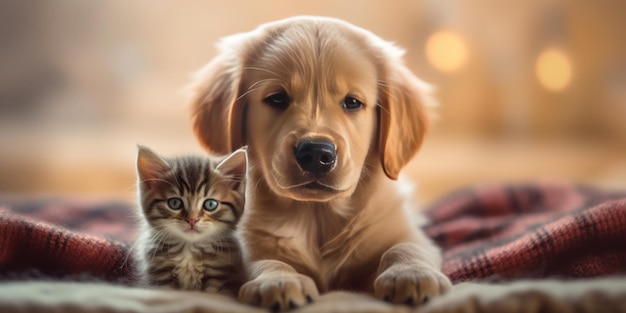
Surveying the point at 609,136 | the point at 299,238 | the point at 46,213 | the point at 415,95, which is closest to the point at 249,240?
the point at 299,238

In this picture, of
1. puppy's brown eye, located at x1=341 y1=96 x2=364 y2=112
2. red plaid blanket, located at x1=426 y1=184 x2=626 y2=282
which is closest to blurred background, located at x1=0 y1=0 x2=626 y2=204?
puppy's brown eye, located at x1=341 y1=96 x2=364 y2=112

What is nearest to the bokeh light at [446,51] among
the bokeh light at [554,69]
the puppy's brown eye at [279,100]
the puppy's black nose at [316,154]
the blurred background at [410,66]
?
the blurred background at [410,66]

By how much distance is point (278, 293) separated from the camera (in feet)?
4.20

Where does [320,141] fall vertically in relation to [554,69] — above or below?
below

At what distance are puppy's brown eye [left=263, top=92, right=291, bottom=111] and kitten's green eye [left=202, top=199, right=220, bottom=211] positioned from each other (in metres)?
0.30

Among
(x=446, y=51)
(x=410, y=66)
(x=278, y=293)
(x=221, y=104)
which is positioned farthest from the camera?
(x=446, y=51)

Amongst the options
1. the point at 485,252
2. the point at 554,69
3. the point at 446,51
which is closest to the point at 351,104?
the point at 485,252

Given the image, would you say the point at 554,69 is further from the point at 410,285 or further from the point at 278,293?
the point at 278,293

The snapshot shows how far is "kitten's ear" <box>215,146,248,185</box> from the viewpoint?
1.44 meters

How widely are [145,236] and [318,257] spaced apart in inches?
16.7

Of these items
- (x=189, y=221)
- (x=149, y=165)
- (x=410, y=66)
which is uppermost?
(x=410, y=66)

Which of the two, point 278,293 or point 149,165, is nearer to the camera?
point 278,293

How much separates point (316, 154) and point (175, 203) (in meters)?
0.33

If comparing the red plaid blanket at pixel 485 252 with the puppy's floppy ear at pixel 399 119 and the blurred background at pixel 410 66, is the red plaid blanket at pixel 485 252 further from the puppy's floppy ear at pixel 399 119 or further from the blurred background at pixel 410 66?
the blurred background at pixel 410 66
